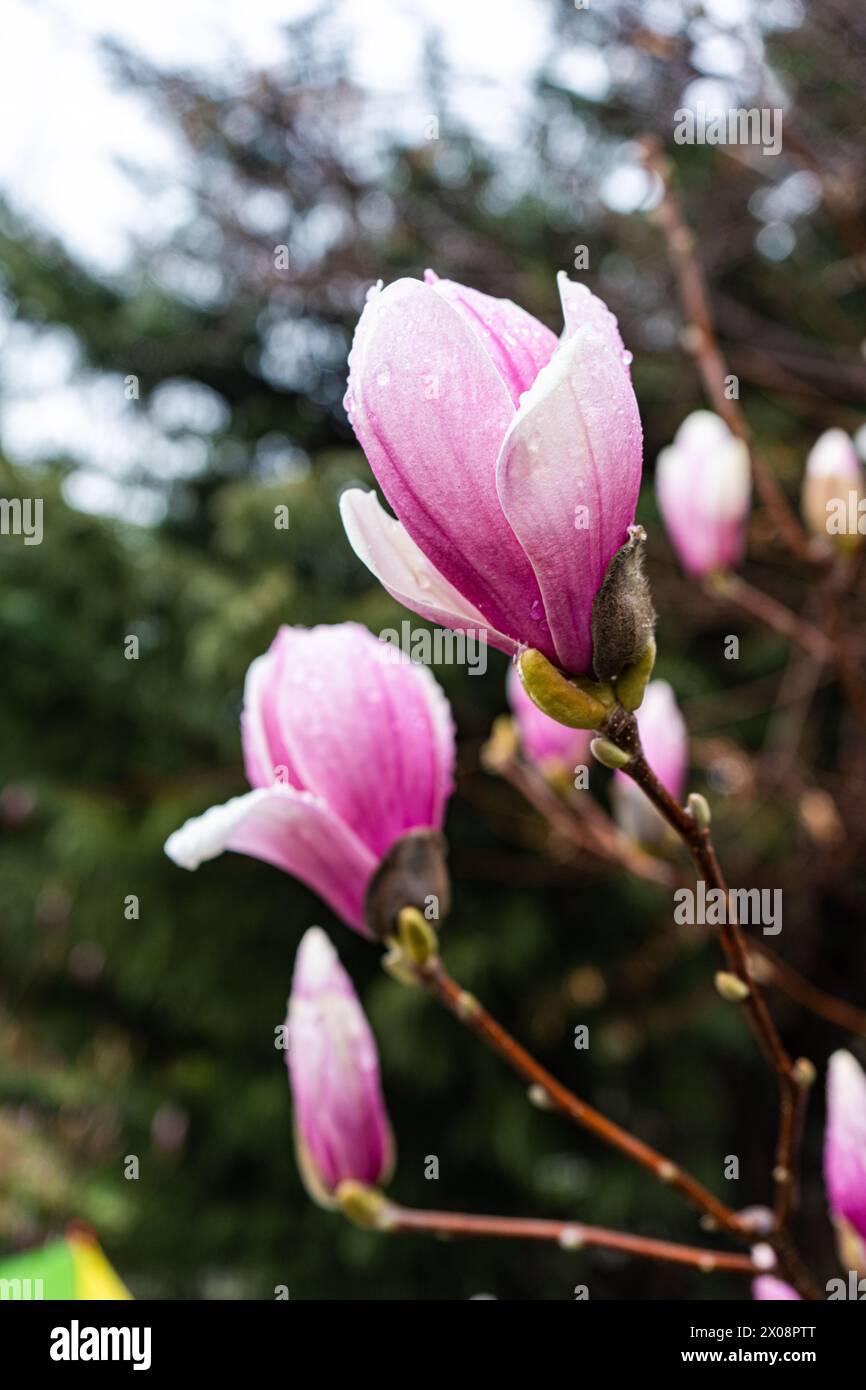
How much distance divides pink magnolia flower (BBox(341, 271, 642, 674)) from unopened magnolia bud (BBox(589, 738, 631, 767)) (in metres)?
0.03

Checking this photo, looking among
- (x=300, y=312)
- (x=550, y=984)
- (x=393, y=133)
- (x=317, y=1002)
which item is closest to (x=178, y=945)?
(x=550, y=984)

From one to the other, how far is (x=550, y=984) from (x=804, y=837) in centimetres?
90

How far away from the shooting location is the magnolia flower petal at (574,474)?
0.30 m

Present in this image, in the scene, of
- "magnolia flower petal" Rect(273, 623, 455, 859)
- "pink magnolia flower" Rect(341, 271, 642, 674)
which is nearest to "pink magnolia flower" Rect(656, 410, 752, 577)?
"magnolia flower petal" Rect(273, 623, 455, 859)

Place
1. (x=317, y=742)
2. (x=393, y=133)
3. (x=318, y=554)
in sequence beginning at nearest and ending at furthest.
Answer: (x=317, y=742), (x=318, y=554), (x=393, y=133)

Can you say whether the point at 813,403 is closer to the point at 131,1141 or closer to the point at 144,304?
Answer: the point at 144,304

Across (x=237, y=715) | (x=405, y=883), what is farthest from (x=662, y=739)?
(x=237, y=715)

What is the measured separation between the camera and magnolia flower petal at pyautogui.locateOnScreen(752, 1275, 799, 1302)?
1.42ft

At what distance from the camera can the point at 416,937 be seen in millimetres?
460

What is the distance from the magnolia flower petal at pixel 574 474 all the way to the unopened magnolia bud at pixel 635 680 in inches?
0.5

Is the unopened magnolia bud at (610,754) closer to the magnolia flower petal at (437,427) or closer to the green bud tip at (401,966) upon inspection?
the magnolia flower petal at (437,427)

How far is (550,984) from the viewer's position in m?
2.43

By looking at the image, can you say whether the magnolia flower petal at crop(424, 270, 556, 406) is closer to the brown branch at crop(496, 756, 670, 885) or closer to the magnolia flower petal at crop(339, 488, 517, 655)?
the magnolia flower petal at crop(339, 488, 517, 655)

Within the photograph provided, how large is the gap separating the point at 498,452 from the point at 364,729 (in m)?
0.17
